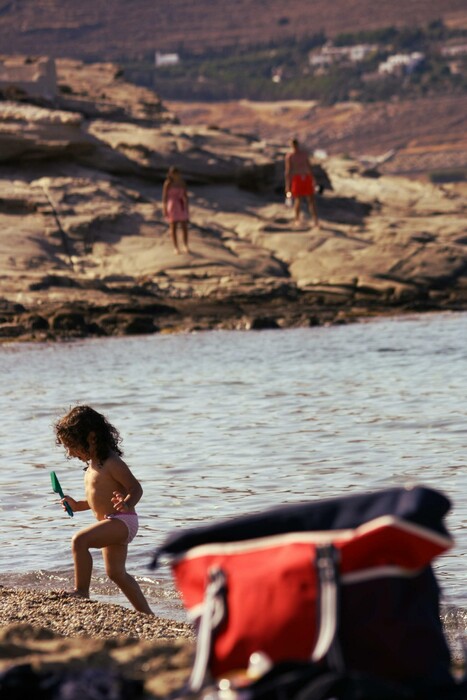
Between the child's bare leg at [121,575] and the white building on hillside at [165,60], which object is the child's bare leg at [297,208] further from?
the white building on hillside at [165,60]

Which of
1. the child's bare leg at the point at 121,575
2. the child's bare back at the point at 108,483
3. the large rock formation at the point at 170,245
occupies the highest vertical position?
the child's bare back at the point at 108,483

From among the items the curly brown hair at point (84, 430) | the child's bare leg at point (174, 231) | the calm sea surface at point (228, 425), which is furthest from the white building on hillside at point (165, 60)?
the curly brown hair at point (84, 430)

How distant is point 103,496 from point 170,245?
18.7 metres

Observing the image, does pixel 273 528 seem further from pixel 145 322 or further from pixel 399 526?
pixel 145 322

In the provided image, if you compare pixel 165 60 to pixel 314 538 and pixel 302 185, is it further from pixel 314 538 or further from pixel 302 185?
pixel 314 538

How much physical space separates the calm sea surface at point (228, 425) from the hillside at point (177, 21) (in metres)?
111

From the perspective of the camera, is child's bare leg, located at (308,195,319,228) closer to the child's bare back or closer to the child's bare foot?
the child's bare foot

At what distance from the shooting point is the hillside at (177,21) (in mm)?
129875

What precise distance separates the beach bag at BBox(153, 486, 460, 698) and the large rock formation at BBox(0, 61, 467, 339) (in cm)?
1860

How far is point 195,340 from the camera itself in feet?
71.1

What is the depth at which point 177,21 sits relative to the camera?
136 metres

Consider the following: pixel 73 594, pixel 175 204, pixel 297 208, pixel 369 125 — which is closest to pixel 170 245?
pixel 175 204

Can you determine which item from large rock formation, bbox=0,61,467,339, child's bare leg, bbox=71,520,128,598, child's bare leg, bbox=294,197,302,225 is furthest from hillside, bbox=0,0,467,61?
child's bare leg, bbox=71,520,128,598

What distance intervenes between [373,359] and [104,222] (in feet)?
25.6
